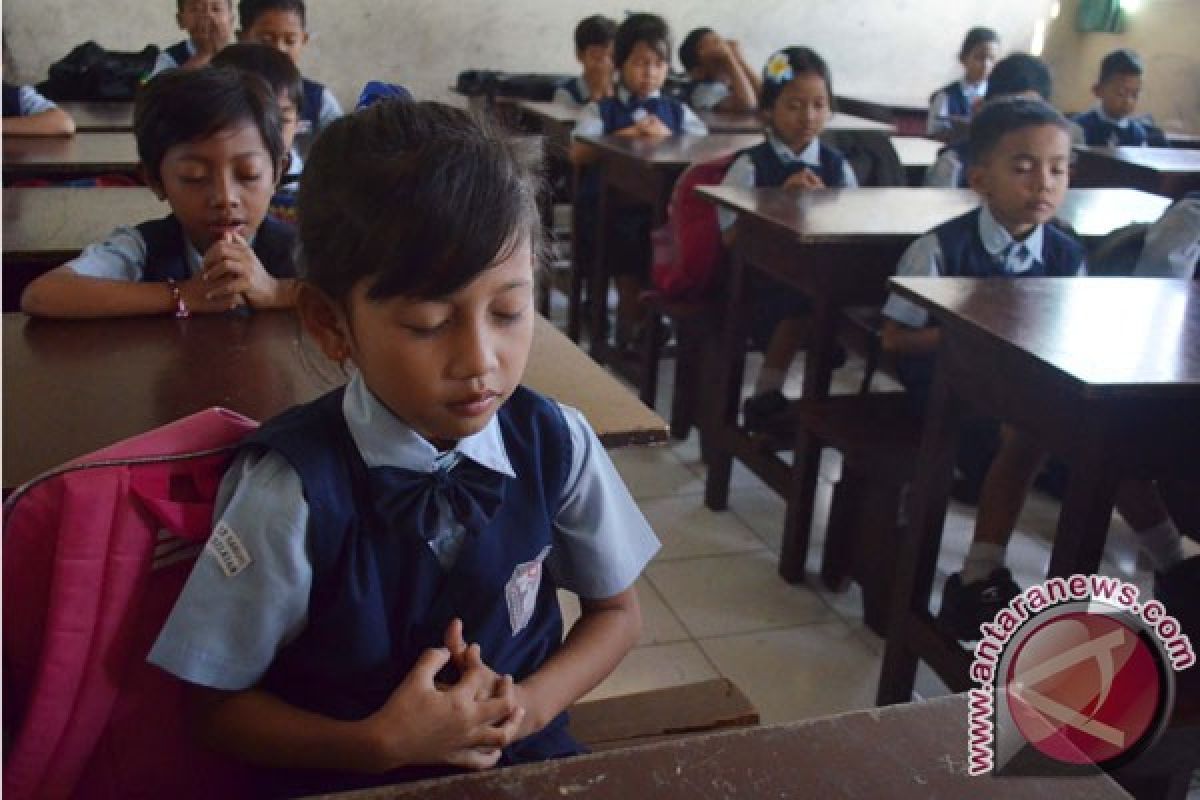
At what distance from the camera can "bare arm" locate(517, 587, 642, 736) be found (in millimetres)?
940

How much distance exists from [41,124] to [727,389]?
1.95 m

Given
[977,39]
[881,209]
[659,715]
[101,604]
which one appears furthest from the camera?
[977,39]

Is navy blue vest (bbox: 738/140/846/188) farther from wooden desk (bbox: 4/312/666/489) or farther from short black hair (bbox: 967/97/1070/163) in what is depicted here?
wooden desk (bbox: 4/312/666/489)

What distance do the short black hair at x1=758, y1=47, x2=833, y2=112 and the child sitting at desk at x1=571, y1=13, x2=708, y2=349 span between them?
73cm

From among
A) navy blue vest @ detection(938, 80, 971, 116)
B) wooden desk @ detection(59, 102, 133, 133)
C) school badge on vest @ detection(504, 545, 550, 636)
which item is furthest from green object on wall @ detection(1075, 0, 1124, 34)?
school badge on vest @ detection(504, 545, 550, 636)

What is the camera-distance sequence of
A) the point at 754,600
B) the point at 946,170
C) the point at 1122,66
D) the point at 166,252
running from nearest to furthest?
the point at 166,252 → the point at 754,600 → the point at 946,170 → the point at 1122,66

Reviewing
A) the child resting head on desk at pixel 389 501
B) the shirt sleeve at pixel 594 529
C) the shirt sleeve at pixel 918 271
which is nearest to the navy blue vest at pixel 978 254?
the shirt sleeve at pixel 918 271

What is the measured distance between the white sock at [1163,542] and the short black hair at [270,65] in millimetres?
1939

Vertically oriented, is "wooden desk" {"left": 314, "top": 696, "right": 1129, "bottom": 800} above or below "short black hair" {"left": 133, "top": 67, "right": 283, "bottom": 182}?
below

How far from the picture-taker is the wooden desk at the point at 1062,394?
1.48m

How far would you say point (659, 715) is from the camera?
1176 mm

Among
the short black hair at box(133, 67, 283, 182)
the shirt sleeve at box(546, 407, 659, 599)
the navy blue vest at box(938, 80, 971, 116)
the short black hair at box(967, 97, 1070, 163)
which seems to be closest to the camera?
the shirt sleeve at box(546, 407, 659, 599)

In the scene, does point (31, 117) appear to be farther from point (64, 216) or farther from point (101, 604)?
point (101, 604)

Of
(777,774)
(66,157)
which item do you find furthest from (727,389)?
(777,774)
